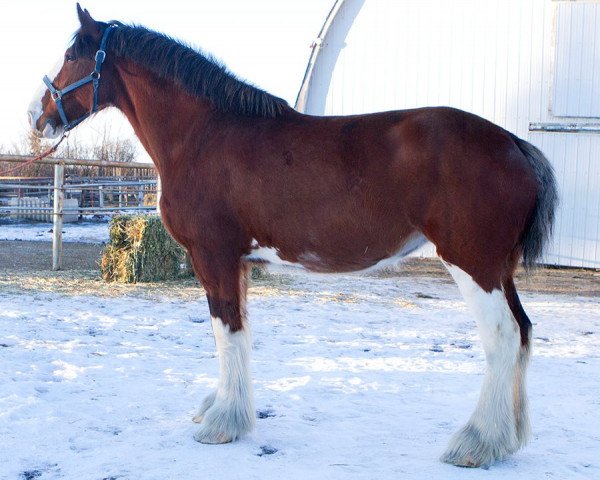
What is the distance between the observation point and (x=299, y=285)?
8688 millimetres

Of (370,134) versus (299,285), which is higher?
(370,134)

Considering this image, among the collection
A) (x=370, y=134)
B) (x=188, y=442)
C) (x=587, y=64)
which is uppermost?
(x=587, y=64)

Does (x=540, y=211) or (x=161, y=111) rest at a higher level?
(x=161, y=111)

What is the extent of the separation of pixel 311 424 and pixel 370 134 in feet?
5.40

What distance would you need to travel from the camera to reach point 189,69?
3.87 m

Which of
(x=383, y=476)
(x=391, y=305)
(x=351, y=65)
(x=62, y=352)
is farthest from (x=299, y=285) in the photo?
(x=383, y=476)

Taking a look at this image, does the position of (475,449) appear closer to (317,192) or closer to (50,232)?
(317,192)

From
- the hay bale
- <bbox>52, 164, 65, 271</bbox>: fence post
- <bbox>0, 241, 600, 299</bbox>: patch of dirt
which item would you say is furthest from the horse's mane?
<bbox>52, 164, 65, 271</bbox>: fence post

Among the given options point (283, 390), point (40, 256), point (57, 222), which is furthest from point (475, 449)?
point (40, 256)

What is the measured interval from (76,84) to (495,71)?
8972 mm

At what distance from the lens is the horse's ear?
3.88 m

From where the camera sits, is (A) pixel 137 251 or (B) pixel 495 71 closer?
(A) pixel 137 251

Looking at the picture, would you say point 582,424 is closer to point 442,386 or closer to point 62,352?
point 442,386

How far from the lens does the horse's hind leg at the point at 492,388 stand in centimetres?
311
